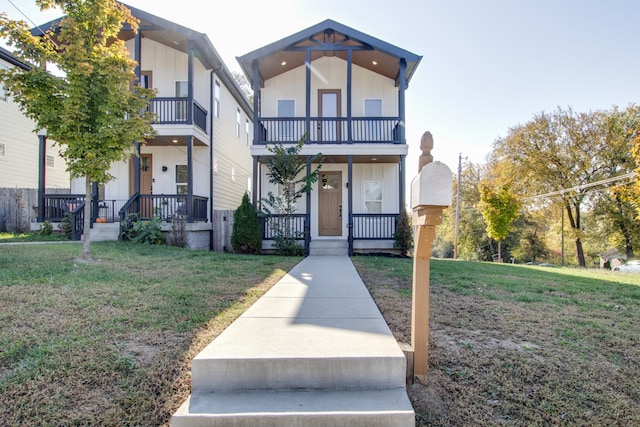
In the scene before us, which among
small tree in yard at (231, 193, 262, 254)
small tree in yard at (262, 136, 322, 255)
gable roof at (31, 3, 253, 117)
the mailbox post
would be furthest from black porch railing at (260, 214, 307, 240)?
the mailbox post

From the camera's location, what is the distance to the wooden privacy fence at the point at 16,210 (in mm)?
12602

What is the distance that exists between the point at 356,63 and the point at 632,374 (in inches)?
468

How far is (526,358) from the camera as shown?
9.40 ft

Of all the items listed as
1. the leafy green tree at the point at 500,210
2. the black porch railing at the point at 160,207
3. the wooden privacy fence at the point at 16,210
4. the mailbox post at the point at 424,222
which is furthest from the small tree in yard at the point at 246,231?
the leafy green tree at the point at 500,210

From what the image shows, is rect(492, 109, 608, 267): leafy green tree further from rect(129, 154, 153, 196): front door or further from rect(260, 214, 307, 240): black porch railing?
rect(129, 154, 153, 196): front door

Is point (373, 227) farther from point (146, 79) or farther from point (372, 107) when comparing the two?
point (146, 79)

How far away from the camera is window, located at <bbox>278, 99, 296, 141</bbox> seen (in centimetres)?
1185

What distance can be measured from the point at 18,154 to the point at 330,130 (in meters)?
12.6

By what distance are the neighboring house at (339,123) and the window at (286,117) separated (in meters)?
0.03

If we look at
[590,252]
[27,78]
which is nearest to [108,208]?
[27,78]

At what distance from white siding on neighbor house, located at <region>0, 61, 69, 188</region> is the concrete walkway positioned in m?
14.2

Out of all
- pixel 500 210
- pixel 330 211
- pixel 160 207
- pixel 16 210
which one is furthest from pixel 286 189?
pixel 500 210

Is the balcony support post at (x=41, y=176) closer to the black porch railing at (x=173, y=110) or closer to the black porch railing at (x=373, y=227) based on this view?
the black porch railing at (x=173, y=110)

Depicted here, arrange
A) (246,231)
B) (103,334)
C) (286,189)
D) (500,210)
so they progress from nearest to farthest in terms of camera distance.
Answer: (103,334) → (246,231) → (286,189) → (500,210)
